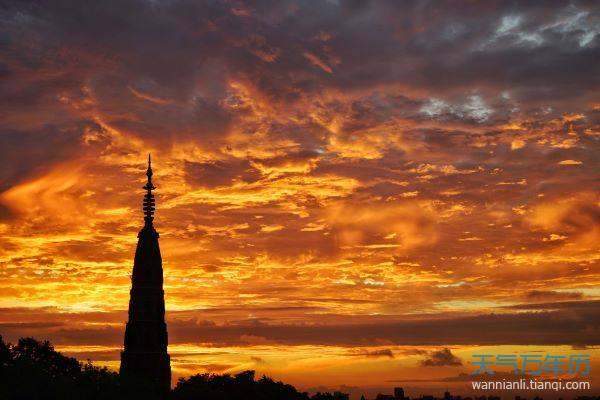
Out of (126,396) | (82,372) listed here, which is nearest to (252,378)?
(82,372)

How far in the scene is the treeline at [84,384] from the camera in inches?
1732

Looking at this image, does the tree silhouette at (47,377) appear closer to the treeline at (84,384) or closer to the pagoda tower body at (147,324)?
the treeline at (84,384)

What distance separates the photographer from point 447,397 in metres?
184

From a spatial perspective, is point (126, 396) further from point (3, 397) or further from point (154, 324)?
point (154, 324)

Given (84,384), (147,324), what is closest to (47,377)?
(84,384)

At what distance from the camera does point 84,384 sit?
54.9m

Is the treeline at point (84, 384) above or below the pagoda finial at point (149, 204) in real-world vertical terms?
below

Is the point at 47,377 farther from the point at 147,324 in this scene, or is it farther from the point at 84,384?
the point at 147,324

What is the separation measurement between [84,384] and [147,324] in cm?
1176

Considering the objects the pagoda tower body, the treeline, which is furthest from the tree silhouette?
the pagoda tower body

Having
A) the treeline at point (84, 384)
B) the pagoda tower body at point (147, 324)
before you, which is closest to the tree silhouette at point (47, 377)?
the treeline at point (84, 384)

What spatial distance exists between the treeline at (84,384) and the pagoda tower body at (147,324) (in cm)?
257

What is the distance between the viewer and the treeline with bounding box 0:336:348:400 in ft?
144

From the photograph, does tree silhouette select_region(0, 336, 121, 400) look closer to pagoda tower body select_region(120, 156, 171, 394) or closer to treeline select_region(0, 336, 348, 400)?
treeline select_region(0, 336, 348, 400)
